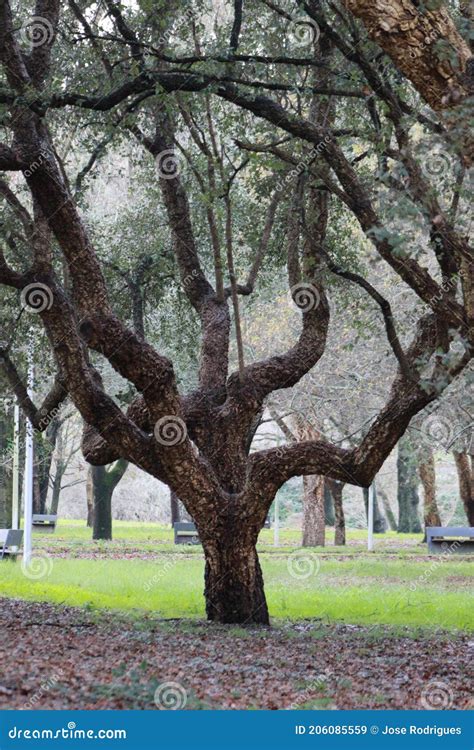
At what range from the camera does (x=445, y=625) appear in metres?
13.5

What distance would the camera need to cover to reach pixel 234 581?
1220 centimetres

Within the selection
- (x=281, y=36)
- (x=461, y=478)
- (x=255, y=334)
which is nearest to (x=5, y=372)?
(x=281, y=36)

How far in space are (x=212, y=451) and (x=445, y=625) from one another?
3753 mm

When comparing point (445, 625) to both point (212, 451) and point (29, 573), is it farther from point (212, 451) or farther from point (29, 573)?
point (29, 573)

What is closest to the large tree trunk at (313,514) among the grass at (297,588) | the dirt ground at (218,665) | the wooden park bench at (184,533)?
the wooden park bench at (184,533)

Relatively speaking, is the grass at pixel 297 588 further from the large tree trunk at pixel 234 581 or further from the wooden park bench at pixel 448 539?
the wooden park bench at pixel 448 539

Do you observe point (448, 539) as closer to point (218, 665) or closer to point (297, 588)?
point (297, 588)

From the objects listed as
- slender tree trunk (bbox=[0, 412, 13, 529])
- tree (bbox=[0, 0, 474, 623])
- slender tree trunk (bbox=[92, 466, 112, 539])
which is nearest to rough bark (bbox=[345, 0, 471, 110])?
tree (bbox=[0, 0, 474, 623])

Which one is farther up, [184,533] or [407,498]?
[407,498]

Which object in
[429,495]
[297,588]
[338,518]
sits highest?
[429,495]

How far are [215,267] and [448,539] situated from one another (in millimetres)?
17860

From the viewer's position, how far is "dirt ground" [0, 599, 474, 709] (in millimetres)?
→ 7082

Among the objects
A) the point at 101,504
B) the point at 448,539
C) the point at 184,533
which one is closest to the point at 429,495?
the point at 448,539

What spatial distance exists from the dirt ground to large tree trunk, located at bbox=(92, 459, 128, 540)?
18.8 meters
